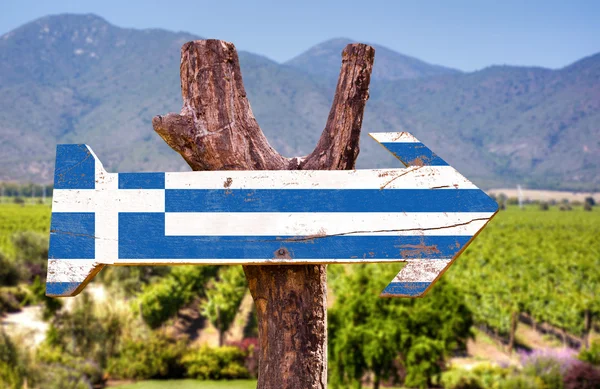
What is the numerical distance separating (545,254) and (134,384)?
123 ft

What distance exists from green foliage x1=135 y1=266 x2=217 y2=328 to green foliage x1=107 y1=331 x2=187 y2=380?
17.2 ft

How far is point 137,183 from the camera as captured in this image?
10.3 feet

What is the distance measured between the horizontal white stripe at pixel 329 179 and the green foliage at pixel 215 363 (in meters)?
26.7

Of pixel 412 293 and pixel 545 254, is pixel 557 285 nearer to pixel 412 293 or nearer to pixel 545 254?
pixel 545 254

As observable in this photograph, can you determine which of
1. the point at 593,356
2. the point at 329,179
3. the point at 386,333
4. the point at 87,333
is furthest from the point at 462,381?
the point at 329,179

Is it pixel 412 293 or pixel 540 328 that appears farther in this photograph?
pixel 540 328

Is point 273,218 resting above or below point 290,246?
above

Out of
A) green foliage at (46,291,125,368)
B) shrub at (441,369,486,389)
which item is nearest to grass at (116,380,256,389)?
green foliage at (46,291,125,368)

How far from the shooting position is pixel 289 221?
305cm

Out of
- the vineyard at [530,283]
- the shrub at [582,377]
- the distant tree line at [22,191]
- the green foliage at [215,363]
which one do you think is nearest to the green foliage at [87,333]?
the green foliage at [215,363]

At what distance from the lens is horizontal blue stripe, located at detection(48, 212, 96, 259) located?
3.11 m

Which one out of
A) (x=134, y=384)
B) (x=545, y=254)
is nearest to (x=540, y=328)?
(x=545, y=254)

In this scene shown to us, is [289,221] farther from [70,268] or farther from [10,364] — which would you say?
[10,364]

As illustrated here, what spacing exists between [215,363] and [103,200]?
26910 millimetres
